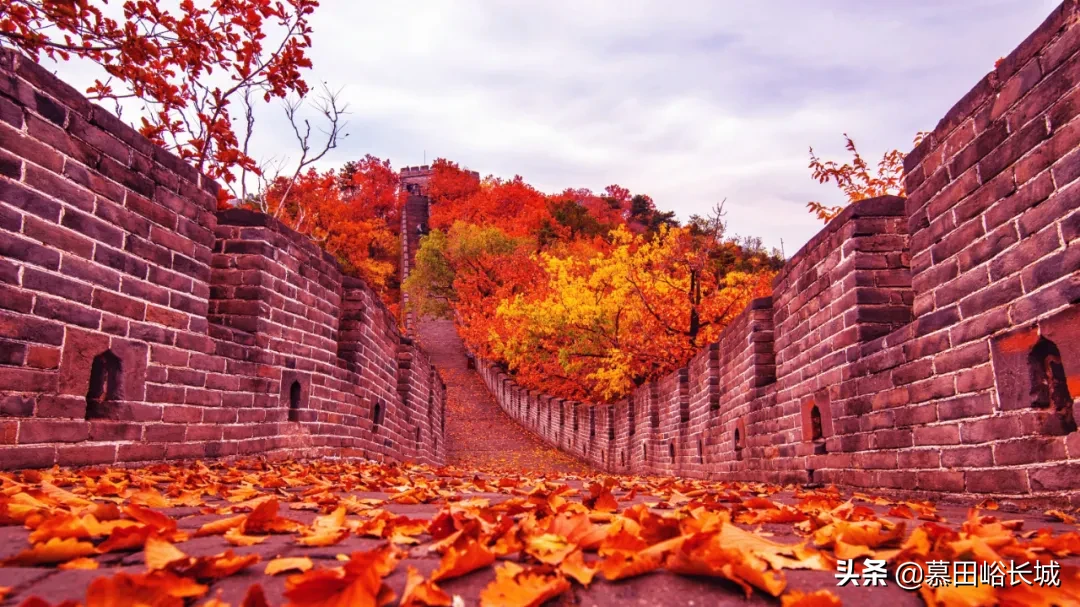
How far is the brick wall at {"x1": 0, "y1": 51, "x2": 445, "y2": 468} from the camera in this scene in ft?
11.1

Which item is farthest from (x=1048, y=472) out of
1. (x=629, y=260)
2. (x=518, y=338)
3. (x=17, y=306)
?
(x=518, y=338)

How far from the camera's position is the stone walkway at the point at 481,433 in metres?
16.3

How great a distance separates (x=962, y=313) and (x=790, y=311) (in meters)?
2.59

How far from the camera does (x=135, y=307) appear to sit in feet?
13.6

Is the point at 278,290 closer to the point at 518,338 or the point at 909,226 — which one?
the point at 909,226

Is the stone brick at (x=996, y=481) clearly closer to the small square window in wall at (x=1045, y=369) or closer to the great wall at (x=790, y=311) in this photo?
the great wall at (x=790, y=311)

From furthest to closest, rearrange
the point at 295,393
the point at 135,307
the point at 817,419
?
the point at 295,393 → the point at 817,419 → the point at 135,307

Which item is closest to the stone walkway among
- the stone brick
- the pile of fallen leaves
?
the stone brick

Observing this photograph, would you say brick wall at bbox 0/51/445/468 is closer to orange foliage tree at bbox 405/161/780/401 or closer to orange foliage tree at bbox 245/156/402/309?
orange foliage tree at bbox 245/156/402/309

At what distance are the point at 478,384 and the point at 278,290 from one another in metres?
24.6

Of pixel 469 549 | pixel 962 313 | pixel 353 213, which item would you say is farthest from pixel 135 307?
pixel 353 213

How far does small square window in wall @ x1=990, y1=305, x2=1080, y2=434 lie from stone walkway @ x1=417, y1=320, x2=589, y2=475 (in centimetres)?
653

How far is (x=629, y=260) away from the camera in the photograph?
1752 centimetres

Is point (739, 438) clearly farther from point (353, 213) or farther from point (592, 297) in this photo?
point (353, 213)
